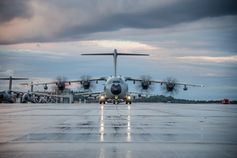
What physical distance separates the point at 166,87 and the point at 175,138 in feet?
214

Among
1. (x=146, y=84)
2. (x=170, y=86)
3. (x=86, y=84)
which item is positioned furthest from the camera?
(x=146, y=84)

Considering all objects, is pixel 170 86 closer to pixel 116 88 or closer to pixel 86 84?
pixel 86 84

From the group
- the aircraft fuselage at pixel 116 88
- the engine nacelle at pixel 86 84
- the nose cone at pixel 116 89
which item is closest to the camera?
the nose cone at pixel 116 89

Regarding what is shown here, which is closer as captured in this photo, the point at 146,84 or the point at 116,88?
the point at 116,88

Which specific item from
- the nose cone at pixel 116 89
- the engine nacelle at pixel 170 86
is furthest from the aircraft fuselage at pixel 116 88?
the engine nacelle at pixel 170 86

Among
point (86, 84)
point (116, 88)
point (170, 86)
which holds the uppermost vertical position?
point (86, 84)

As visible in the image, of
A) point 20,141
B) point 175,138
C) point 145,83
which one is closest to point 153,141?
point 175,138

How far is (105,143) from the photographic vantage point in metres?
12.3

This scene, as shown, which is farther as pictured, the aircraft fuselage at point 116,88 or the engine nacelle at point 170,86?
the engine nacelle at point 170,86

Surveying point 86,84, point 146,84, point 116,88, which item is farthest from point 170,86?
point 116,88

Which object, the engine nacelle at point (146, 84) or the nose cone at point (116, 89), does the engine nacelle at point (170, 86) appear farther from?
the nose cone at point (116, 89)

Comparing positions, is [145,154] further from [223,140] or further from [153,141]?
[223,140]

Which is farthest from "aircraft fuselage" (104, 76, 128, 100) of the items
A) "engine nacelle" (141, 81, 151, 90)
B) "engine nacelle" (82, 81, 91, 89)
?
"engine nacelle" (141, 81, 151, 90)

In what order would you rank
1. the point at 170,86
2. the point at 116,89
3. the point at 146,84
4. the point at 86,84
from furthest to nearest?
1. the point at 146,84
2. the point at 170,86
3. the point at 86,84
4. the point at 116,89
